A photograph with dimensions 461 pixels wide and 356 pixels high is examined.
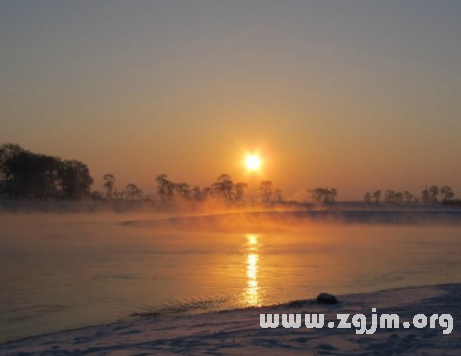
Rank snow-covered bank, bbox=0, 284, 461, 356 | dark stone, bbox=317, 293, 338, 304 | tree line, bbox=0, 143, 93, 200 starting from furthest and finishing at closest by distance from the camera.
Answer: tree line, bbox=0, 143, 93, 200 → dark stone, bbox=317, 293, 338, 304 → snow-covered bank, bbox=0, 284, 461, 356

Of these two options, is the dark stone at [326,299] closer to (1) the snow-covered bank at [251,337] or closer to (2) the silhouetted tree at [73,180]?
(1) the snow-covered bank at [251,337]

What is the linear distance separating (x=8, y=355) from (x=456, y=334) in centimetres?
618

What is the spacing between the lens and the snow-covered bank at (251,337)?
740 centimetres

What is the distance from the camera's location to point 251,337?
8.22 m

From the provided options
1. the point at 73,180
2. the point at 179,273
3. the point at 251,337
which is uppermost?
the point at 73,180

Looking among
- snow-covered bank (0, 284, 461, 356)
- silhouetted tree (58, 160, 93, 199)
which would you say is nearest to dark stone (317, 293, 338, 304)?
snow-covered bank (0, 284, 461, 356)

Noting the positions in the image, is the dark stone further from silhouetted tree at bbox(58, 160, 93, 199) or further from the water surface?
silhouetted tree at bbox(58, 160, 93, 199)

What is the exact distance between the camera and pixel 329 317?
31.3ft

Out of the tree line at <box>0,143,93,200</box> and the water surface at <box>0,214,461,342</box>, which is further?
the tree line at <box>0,143,93,200</box>

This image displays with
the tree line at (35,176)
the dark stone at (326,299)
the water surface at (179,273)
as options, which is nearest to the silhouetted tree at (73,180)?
the tree line at (35,176)

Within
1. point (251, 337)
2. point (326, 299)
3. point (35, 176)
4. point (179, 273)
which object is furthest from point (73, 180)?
point (251, 337)

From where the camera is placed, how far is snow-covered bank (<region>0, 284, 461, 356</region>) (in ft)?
24.3

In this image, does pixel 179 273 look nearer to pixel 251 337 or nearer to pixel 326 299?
pixel 326 299

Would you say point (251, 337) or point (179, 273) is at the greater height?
point (251, 337)
